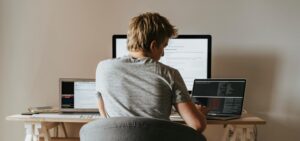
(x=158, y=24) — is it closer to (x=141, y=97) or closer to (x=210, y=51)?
(x=141, y=97)

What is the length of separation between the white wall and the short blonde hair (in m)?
0.98


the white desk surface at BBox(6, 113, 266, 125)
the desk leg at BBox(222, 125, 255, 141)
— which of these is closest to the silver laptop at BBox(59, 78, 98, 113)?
the white desk surface at BBox(6, 113, 266, 125)

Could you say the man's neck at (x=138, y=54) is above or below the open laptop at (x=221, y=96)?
above

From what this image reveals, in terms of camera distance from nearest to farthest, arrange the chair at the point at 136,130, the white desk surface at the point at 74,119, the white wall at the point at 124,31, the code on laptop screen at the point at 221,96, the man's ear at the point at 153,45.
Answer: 1. the chair at the point at 136,130
2. the man's ear at the point at 153,45
3. the white desk surface at the point at 74,119
4. the code on laptop screen at the point at 221,96
5. the white wall at the point at 124,31

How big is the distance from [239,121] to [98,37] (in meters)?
1.03

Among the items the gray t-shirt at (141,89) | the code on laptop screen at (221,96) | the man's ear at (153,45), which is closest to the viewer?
the gray t-shirt at (141,89)

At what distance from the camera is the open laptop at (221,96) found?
1.98m

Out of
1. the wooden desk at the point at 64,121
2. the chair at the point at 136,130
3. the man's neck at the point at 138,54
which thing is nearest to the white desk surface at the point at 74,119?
the wooden desk at the point at 64,121

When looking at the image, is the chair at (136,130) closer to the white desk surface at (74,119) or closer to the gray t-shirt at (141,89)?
the gray t-shirt at (141,89)

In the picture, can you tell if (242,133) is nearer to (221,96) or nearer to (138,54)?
(221,96)

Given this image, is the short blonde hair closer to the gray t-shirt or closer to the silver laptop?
the gray t-shirt

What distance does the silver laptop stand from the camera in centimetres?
214

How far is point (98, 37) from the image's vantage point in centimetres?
245

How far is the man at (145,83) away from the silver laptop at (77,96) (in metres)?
0.75
